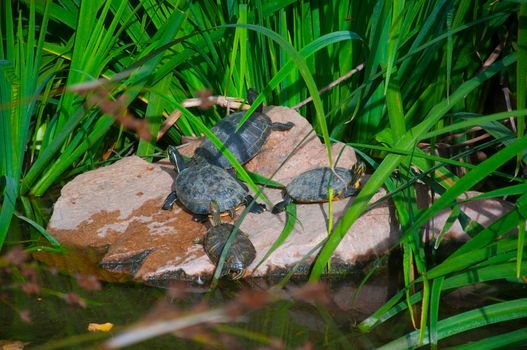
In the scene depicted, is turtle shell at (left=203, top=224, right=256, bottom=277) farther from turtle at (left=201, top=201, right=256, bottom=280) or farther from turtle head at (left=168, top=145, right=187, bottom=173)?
turtle head at (left=168, top=145, right=187, bottom=173)

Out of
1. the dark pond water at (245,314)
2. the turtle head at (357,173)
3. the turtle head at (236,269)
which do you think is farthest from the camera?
the turtle head at (357,173)

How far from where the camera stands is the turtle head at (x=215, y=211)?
341 centimetres

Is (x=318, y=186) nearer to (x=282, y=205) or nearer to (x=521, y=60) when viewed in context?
(x=282, y=205)

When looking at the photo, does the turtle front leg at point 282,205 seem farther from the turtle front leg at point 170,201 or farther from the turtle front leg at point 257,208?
the turtle front leg at point 170,201

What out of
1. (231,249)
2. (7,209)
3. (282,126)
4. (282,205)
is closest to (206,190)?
(282,205)

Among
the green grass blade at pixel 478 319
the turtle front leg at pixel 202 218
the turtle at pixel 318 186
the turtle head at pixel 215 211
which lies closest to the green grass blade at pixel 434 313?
the green grass blade at pixel 478 319

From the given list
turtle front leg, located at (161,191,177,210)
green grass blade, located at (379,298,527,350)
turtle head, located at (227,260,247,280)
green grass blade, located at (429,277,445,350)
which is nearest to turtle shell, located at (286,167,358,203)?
turtle head, located at (227,260,247,280)

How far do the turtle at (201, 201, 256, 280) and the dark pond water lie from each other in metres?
0.08

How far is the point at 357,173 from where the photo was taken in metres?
3.57

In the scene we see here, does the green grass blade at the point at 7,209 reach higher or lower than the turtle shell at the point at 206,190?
lower

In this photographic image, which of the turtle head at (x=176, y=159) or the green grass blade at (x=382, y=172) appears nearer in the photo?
the green grass blade at (x=382, y=172)

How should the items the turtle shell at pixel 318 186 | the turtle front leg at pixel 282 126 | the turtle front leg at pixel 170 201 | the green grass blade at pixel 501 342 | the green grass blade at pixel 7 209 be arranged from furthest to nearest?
1. the turtle front leg at pixel 282 126
2. the turtle front leg at pixel 170 201
3. the turtle shell at pixel 318 186
4. the green grass blade at pixel 7 209
5. the green grass blade at pixel 501 342

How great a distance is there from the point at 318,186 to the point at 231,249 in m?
0.66

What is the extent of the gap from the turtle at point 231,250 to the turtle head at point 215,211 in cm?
14
